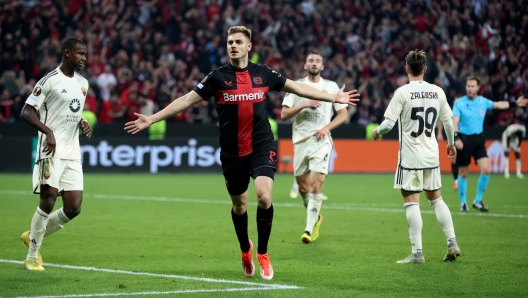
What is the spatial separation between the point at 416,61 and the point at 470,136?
635 centimetres

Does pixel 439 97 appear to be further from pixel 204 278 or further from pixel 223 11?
pixel 223 11

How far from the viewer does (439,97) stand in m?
8.62

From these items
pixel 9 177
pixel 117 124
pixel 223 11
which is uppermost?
pixel 223 11

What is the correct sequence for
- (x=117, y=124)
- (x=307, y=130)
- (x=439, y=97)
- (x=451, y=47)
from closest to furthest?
1. (x=439, y=97)
2. (x=307, y=130)
3. (x=117, y=124)
4. (x=451, y=47)

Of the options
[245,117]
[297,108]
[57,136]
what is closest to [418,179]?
[245,117]

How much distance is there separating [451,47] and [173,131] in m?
11.8

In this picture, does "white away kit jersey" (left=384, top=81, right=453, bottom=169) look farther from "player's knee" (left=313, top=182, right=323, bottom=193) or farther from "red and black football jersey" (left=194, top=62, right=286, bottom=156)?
"player's knee" (left=313, top=182, right=323, bottom=193)

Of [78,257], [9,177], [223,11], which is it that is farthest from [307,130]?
[223,11]

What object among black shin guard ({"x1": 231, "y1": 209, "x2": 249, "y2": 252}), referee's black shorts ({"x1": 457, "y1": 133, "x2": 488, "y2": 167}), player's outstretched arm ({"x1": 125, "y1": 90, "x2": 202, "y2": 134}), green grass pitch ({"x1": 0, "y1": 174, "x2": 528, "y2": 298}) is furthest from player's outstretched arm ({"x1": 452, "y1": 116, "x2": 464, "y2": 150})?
player's outstretched arm ({"x1": 125, "y1": 90, "x2": 202, "y2": 134})

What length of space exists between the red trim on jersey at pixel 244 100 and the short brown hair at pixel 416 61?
1.84 metres

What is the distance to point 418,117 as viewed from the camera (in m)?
8.57

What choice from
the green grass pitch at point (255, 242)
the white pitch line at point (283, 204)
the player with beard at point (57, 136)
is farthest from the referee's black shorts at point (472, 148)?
the player with beard at point (57, 136)

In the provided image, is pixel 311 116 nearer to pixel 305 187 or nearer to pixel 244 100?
pixel 305 187

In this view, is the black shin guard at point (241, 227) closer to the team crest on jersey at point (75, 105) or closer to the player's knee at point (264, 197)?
the player's knee at point (264, 197)
